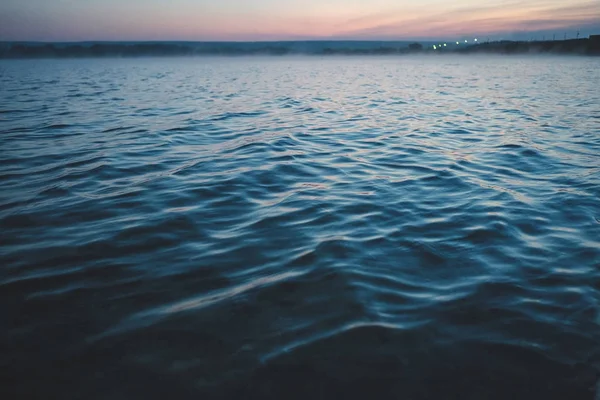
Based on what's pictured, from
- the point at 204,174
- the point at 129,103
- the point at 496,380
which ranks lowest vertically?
the point at 496,380

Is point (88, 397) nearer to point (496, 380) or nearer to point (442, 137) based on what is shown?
point (496, 380)

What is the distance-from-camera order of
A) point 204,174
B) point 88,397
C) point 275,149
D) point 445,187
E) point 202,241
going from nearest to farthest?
1. point 88,397
2. point 202,241
3. point 445,187
4. point 204,174
5. point 275,149

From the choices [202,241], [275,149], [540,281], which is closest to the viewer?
[540,281]

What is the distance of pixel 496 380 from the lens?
2.97 meters

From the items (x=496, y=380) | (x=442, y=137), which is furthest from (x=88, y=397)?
(x=442, y=137)

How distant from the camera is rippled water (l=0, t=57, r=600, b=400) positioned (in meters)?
3.03

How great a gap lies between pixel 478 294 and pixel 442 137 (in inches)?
376

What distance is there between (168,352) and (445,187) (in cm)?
608

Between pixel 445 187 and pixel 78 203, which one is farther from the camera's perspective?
pixel 445 187

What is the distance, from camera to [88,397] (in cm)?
279

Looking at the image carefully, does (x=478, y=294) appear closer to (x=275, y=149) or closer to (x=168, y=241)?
(x=168, y=241)

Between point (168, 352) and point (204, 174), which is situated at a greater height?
point (204, 174)

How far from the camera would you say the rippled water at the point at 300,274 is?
303 centimetres

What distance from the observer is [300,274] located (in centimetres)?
443
